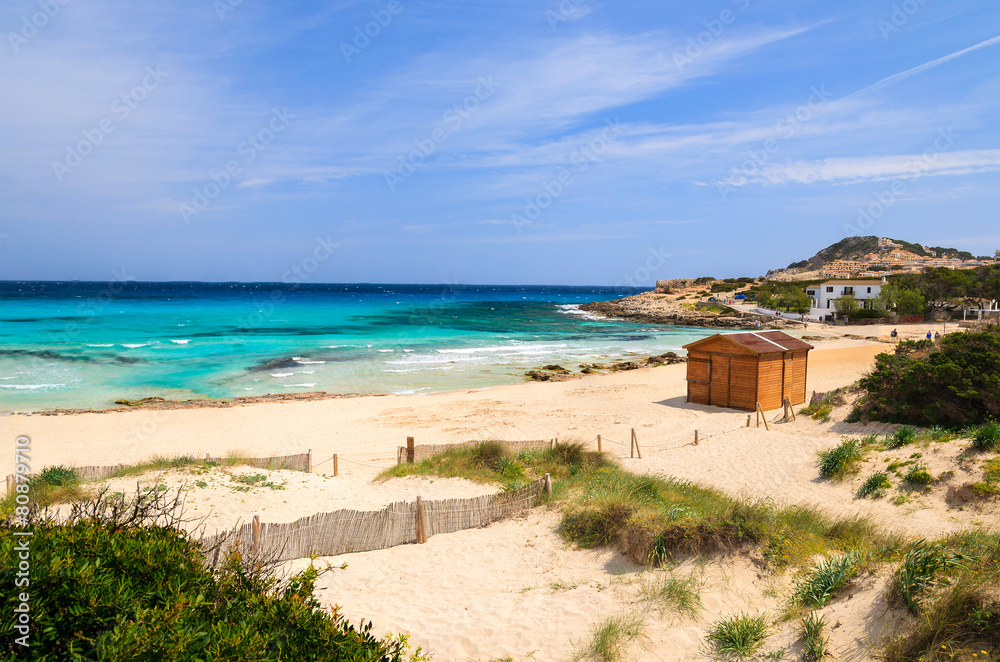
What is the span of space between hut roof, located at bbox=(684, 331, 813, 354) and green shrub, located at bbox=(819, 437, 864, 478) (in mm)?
7834

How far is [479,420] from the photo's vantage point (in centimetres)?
2130

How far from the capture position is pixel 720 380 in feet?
70.8

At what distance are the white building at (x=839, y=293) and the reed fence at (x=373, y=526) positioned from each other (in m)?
64.4

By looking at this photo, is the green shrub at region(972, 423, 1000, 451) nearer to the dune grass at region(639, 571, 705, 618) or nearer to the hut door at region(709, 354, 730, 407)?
the dune grass at region(639, 571, 705, 618)

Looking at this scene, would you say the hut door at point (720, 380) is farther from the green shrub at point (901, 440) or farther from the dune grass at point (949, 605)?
the dune grass at point (949, 605)

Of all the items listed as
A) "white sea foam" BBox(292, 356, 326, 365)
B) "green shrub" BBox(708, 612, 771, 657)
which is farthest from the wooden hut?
"white sea foam" BBox(292, 356, 326, 365)

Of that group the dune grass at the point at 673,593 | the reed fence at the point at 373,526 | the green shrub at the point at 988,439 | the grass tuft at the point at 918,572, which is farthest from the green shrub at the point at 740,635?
the green shrub at the point at 988,439

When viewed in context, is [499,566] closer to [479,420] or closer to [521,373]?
[479,420]

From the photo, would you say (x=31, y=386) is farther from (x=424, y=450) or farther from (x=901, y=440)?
(x=901, y=440)

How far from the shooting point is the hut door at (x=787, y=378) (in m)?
21.4

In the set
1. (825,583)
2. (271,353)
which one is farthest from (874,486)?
(271,353)

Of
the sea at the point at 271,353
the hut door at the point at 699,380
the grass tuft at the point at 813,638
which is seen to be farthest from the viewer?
the sea at the point at 271,353

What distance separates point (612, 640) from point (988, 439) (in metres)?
9.91

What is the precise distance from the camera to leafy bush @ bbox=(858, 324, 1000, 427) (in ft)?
44.7
